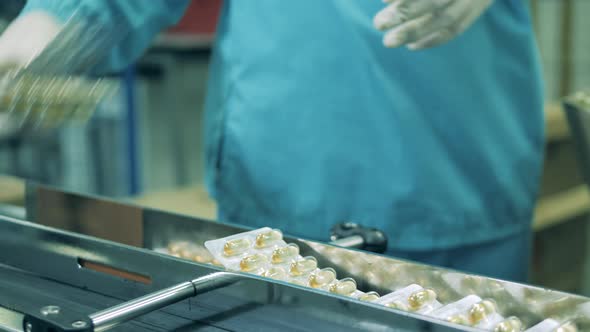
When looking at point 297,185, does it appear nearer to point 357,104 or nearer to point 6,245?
point 357,104

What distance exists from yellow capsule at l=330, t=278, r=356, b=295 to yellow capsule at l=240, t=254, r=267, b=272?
7 cm

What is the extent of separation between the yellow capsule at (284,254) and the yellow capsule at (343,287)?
0.06m

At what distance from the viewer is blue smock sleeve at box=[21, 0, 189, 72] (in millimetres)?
826

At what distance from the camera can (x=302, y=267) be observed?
0.65 meters

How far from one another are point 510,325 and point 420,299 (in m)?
0.07

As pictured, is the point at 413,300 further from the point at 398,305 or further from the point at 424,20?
the point at 424,20

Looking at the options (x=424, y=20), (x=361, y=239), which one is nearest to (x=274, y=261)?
(x=361, y=239)

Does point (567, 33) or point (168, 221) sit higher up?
point (567, 33)

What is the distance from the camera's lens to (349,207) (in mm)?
1093

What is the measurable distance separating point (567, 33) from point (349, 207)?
228 cm

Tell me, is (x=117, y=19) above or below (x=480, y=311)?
above

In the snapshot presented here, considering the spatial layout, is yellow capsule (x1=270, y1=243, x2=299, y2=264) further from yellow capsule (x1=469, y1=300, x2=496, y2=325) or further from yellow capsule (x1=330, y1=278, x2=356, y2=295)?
yellow capsule (x1=469, y1=300, x2=496, y2=325)

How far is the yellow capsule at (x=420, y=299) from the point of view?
0.57 metres

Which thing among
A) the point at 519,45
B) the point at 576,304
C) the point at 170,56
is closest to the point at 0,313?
the point at 576,304
